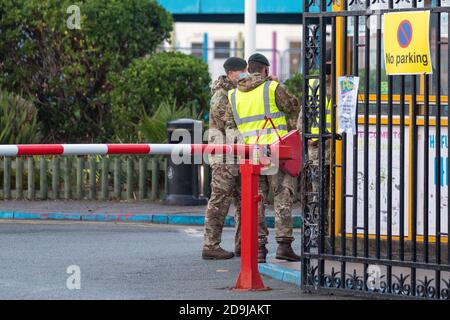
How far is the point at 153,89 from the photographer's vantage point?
2127cm

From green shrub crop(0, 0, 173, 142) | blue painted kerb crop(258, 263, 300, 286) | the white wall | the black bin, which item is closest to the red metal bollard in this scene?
blue painted kerb crop(258, 263, 300, 286)

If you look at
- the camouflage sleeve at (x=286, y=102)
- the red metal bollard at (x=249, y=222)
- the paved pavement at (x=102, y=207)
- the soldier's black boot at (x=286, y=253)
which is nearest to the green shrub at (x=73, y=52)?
the paved pavement at (x=102, y=207)

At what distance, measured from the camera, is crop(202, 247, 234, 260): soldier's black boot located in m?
13.1

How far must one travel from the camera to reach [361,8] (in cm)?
1064

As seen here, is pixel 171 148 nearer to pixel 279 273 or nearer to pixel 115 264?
pixel 115 264

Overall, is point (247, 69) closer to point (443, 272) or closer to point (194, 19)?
point (443, 272)

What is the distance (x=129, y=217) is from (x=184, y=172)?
1.42 m

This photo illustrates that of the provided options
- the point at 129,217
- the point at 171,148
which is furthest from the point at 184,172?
the point at 171,148

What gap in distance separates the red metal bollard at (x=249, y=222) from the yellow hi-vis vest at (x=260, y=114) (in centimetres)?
191

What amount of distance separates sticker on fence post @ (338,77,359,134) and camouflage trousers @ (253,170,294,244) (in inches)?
96.8

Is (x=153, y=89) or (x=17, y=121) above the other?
(x=153, y=89)
